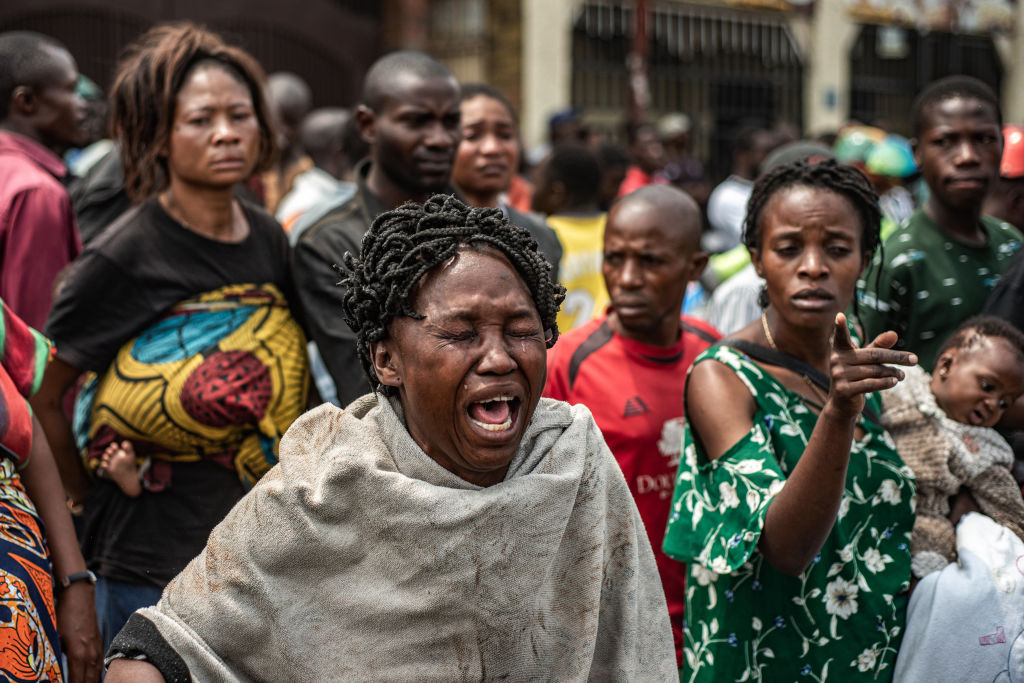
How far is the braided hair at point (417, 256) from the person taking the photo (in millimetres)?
2186

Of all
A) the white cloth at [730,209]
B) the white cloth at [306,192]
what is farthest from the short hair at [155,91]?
the white cloth at [730,209]

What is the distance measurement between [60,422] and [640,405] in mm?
1750

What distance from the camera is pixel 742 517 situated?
2.63m

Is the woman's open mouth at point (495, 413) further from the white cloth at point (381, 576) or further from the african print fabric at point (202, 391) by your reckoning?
the african print fabric at point (202, 391)

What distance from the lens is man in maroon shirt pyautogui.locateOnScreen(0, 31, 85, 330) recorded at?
375 cm

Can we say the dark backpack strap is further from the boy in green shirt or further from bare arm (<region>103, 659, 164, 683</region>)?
bare arm (<region>103, 659, 164, 683</region>)

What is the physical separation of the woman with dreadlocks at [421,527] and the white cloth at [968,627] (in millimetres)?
1073

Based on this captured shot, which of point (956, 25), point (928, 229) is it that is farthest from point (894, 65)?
point (928, 229)

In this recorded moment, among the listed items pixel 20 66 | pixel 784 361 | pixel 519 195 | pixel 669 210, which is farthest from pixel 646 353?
pixel 519 195

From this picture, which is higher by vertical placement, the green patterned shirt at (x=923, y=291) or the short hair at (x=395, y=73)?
the short hair at (x=395, y=73)

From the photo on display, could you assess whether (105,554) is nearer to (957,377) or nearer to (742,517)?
(742,517)

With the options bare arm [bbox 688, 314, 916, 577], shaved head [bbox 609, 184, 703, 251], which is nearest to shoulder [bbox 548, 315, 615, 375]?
shaved head [bbox 609, 184, 703, 251]

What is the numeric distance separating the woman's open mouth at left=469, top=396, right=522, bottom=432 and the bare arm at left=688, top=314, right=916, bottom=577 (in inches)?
27.4

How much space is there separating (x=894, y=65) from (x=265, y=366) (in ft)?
56.8
